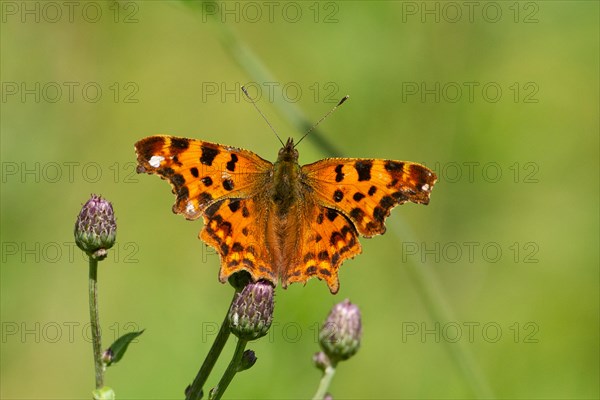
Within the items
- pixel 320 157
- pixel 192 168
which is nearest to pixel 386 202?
pixel 192 168

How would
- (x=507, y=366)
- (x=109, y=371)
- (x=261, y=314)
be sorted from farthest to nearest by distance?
(x=507, y=366) → (x=109, y=371) → (x=261, y=314)

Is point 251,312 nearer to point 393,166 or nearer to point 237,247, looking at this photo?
point 237,247

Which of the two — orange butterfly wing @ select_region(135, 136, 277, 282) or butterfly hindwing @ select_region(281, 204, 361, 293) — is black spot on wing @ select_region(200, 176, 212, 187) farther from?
butterfly hindwing @ select_region(281, 204, 361, 293)

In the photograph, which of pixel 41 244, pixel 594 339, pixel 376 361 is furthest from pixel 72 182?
pixel 594 339

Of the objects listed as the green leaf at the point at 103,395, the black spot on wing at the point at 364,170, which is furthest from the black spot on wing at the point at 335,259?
the green leaf at the point at 103,395

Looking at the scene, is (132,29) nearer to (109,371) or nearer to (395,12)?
(395,12)
